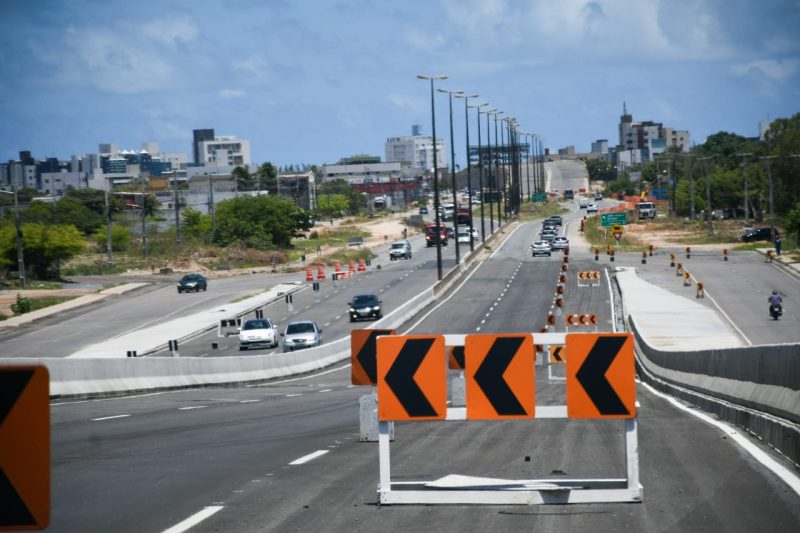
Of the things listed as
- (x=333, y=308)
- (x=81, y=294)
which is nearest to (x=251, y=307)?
(x=333, y=308)

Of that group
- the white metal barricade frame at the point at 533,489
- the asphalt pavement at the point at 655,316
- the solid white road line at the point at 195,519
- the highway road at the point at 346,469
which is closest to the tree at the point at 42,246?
the asphalt pavement at the point at 655,316

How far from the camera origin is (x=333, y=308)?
2766 inches

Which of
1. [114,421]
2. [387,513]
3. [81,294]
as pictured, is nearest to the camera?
[387,513]

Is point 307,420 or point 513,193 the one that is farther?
point 513,193

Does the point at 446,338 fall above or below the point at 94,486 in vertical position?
above

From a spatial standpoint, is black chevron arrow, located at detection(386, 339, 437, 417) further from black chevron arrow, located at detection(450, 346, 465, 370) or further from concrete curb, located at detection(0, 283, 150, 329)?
concrete curb, located at detection(0, 283, 150, 329)

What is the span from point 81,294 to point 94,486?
7862 centimetres

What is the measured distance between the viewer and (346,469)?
12.9 metres

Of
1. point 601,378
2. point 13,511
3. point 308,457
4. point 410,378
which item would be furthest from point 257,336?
point 13,511

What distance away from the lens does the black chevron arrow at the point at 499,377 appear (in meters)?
10.6

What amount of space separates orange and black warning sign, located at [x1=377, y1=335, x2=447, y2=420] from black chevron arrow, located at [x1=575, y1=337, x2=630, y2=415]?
117cm

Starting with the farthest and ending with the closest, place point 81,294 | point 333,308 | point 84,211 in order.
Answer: point 84,211 → point 81,294 → point 333,308

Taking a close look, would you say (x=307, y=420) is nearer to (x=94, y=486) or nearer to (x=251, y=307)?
(x=94, y=486)

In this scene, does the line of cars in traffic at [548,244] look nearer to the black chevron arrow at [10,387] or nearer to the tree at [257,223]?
the tree at [257,223]
